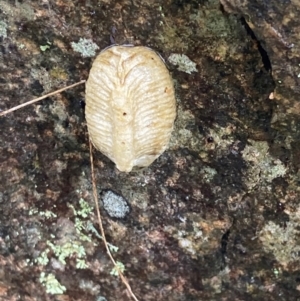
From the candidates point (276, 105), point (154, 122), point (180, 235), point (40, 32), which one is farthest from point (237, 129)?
point (40, 32)

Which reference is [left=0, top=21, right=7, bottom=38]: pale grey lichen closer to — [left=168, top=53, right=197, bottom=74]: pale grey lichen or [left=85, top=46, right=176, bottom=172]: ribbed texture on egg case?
[left=85, top=46, right=176, bottom=172]: ribbed texture on egg case

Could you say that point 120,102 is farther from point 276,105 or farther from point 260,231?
point 260,231

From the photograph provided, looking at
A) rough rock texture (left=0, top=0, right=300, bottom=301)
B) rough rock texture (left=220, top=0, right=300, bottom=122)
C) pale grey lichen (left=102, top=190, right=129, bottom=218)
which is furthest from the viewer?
pale grey lichen (left=102, top=190, right=129, bottom=218)

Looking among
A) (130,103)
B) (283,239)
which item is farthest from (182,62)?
(283,239)

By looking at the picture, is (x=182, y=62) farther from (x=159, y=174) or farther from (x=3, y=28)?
(x=3, y=28)

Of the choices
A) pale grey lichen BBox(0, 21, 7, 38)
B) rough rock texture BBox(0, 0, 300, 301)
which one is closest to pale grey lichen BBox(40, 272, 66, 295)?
rough rock texture BBox(0, 0, 300, 301)

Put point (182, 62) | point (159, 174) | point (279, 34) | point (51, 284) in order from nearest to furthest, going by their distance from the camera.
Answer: point (279, 34), point (182, 62), point (159, 174), point (51, 284)
